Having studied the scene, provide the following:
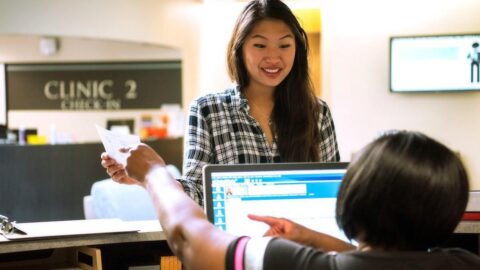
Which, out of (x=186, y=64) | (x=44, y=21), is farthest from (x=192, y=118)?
(x=186, y=64)

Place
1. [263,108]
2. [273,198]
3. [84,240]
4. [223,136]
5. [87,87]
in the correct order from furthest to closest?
[87,87]
[263,108]
[223,136]
[84,240]
[273,198]

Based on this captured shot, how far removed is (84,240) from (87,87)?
879cm

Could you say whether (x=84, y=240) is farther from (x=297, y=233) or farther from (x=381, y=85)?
(x=381, y=85)

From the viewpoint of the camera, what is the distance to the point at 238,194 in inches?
57.7

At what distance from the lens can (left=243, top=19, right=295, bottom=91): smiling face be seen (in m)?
1.97

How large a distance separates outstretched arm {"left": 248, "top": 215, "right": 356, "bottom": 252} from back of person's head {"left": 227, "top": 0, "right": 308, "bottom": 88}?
2.68 feet

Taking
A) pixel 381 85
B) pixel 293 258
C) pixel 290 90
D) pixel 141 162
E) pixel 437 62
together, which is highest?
pixel 437 62

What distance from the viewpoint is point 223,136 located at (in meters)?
1.91

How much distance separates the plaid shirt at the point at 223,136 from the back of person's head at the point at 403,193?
34.4 inches

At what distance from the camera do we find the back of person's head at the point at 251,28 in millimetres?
1973

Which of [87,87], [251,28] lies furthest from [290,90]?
[87,87]

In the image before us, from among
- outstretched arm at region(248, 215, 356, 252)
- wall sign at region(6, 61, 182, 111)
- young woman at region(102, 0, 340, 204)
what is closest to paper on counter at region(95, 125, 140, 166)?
outstretched arm at region(248, 215, 356, 252)

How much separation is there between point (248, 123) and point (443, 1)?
477 cm

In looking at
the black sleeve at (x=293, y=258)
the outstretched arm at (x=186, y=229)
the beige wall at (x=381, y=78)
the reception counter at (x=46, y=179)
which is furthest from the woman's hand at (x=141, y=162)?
the reception counter at (x=46, y=179)
